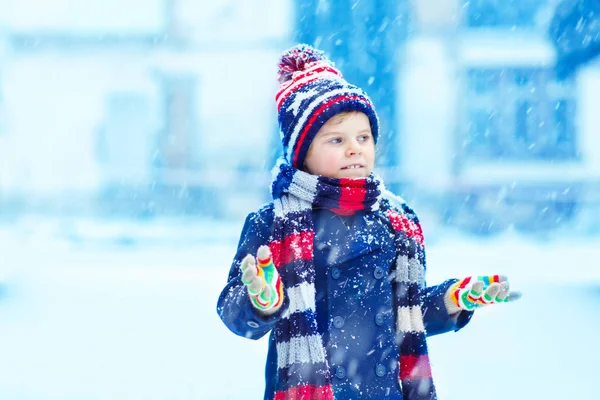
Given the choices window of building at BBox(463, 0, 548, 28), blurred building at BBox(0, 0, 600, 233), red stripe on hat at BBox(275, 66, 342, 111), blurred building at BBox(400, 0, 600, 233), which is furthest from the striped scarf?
window of building at BBox(463, 0, 548, 28)

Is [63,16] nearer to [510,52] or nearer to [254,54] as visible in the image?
[254,54]

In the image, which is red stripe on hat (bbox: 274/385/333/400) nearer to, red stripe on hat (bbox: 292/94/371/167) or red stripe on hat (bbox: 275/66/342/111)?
red stripe on hat (bbox: 292/94/371/167)

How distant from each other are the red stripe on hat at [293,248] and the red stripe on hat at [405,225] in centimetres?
23

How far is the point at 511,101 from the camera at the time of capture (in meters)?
13.3

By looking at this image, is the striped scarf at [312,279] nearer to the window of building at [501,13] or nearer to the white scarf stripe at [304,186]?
the white scarf stripe at [304,186]

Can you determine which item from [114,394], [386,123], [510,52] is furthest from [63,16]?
[114,394]

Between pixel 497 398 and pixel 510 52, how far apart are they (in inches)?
442

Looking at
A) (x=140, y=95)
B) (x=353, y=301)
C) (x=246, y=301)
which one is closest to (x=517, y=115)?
(x=140, y=95)

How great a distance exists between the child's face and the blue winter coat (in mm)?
101

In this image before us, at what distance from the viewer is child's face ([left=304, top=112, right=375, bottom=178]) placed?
1.63 m

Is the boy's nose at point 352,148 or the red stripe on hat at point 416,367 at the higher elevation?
the boy's nose at point 352,148

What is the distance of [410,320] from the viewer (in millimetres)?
1639

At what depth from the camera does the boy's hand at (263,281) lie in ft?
4.21

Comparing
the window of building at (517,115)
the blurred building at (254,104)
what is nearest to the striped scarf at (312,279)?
the blurred building at (254,104)
